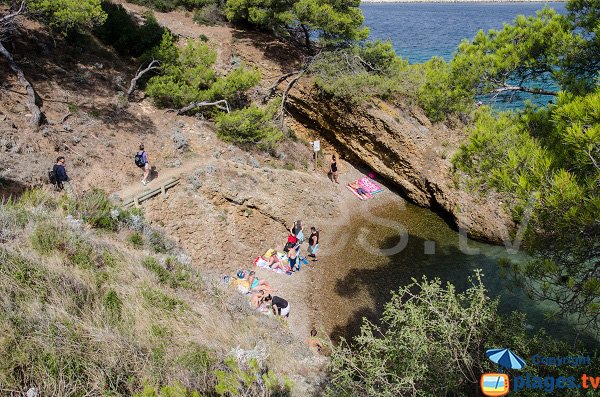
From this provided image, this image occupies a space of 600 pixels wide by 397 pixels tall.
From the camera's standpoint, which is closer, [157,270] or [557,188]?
[557,188]

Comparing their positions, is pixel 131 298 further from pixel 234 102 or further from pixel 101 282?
pixel 234 102

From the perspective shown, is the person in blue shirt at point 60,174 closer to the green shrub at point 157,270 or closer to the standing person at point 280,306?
the green shrub at point 157,270

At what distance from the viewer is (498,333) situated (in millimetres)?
5145

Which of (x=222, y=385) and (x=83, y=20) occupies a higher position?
(x=83, y=20)

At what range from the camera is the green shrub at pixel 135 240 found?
889cm

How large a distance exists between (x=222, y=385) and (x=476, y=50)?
296 inches

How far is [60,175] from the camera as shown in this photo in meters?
10.5

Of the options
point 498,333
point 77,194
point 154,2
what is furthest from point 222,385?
point 154,2

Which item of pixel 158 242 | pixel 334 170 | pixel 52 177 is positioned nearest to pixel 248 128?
pixel 334 170

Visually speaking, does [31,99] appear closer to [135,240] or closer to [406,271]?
[135,240]

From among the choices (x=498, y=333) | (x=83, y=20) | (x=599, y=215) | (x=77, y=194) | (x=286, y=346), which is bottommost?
(x=286, y=346)

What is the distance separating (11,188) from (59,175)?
1.14 metres

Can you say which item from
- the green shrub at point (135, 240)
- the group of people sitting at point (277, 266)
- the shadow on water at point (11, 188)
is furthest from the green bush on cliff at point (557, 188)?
the shadow on water at point (11, 188)

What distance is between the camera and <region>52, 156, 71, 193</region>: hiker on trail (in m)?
10.4
